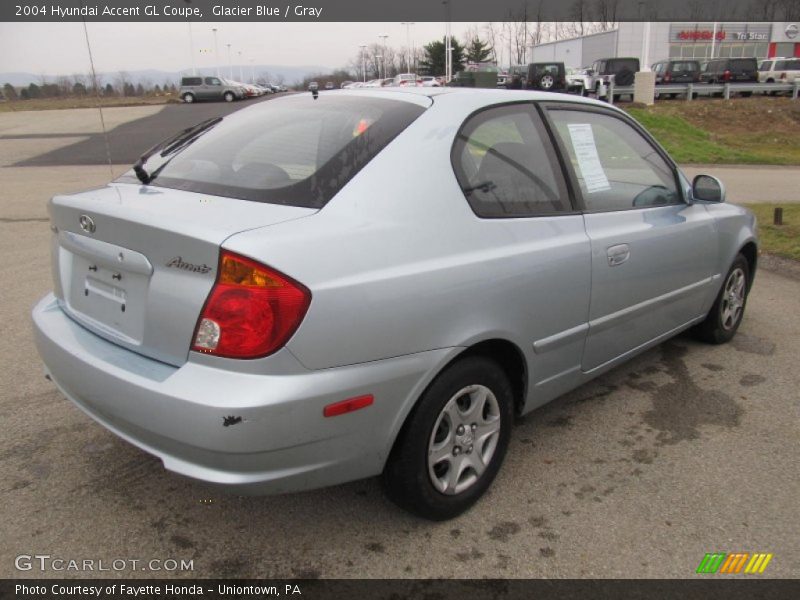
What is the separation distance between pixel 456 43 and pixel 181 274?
77.1 m

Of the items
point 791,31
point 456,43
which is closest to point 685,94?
point 791,31

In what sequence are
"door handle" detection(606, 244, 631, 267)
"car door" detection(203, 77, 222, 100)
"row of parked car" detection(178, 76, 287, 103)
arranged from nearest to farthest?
"door handle" detection(606, 244, 631, 267) < "row of parked car" detection(178, 76, 287, 103) < "car door" detection(203, 77, 222, 100)

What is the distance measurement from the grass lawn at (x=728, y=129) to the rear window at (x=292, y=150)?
1503 centimetres

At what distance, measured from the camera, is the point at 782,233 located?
7.39 metres

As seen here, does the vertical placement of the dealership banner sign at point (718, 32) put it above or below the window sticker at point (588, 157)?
above

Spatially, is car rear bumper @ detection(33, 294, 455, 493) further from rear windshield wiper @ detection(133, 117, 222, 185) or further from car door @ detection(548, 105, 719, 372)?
car door @ detection(548, 105, 719, 372)

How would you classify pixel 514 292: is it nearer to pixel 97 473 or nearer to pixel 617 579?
pixel 617 579

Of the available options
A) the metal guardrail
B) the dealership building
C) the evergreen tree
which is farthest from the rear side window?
the evergreen tree

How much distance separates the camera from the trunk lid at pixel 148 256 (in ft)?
6.79

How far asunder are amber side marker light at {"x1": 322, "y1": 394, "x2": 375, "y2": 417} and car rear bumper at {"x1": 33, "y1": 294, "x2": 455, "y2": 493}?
0.02m

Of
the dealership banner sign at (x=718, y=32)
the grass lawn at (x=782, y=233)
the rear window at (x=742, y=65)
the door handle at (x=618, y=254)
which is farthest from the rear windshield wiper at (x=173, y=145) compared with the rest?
the dealership banner sign at (x=718, y=32)

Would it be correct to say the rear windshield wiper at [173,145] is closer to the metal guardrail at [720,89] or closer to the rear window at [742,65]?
the metal guardrail at [720,89]

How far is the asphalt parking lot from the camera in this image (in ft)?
7.84

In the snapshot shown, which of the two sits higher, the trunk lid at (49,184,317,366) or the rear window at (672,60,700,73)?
the rear window at (672,60,700,73)
